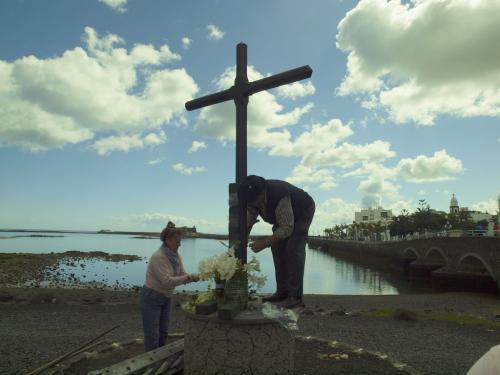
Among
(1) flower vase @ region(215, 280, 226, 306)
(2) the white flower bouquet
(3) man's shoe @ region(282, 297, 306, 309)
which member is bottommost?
(3) man's shoe @ region(282, 297, 306, 309)

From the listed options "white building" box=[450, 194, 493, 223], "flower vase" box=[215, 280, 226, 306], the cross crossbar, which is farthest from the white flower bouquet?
"white building" box=[450, 194, 493, 223]

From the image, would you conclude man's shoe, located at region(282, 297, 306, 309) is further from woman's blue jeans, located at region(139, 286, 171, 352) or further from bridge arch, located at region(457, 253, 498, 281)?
bridge arch, located at region(457, 253, 498, 281)

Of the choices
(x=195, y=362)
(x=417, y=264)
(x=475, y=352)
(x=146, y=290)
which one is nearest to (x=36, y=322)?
(x=146, y=290)

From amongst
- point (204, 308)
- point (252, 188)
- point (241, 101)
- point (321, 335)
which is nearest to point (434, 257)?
point (321, 335)

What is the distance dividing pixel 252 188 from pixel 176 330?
23.2 feet

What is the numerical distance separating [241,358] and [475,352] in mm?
7452

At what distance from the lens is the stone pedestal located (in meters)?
4.39

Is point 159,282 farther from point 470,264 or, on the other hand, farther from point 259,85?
point 470,264

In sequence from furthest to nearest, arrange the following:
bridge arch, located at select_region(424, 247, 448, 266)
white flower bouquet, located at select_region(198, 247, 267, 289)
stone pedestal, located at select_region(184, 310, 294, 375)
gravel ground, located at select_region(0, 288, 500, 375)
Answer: bridge arch, located at select_region(424, 247, 448, 266)
gravel ground, located at select_region(0, 288, 500, 375)
white flower bouquet, located at select_region(198, 247, 267, 289)
stone pedestal, located at select_region(184, 310, 294, 375)

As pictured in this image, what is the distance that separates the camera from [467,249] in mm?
36062

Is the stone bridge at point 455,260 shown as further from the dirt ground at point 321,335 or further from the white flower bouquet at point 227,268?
the white flower bouquet at point 227,268

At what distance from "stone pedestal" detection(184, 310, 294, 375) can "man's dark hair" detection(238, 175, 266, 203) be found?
143 centimetres

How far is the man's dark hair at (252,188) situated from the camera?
16.5 feet

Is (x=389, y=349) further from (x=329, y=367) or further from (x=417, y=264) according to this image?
(x=417, y=264)
